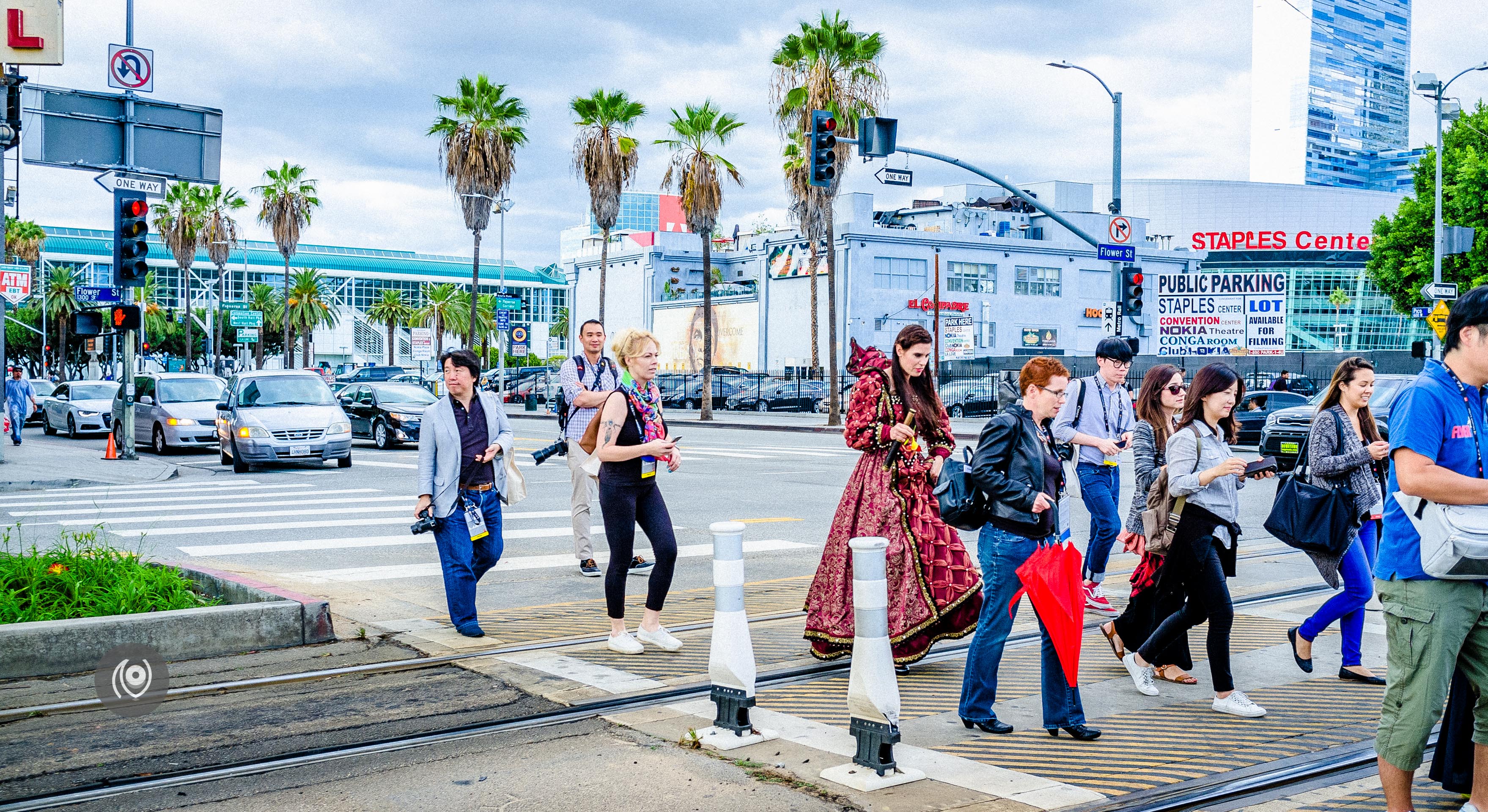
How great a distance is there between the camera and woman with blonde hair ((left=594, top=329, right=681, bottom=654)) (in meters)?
6.94

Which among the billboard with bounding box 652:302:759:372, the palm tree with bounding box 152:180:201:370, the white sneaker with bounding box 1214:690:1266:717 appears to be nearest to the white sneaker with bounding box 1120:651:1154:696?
the white sneaker with bounding box 1214:690:1266:717

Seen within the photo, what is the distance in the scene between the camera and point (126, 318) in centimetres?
2230

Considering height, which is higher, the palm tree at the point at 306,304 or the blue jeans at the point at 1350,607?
the palm tree at the point at 306,304

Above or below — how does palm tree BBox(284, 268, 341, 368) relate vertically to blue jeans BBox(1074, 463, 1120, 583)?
above

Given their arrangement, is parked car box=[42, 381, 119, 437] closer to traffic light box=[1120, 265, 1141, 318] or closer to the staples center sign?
traffic light box=[1120, 265, 1141, 318]

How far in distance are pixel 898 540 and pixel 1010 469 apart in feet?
3.92

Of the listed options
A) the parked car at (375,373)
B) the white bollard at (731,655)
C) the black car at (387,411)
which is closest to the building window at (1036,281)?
the parked car at (375,373)

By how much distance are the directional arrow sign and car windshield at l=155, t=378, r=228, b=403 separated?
13.4 meters

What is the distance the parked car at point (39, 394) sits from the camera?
127ft

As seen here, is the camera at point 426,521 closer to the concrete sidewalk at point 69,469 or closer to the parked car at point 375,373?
the concrete sidewalk at point 69,469

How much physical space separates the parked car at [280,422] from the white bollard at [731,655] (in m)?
16.7

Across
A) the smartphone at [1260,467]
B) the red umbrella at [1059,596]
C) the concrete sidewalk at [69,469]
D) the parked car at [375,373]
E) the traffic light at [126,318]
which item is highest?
the traffic light at [126,318]

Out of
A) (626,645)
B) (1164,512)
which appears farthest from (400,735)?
(1164,512)

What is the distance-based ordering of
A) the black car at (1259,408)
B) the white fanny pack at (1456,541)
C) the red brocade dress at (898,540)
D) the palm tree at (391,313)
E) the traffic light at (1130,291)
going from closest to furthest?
1. the white fanny pack at (1456,541)
2. the red brocade dress at (898,540)
3. the traffic light at (1130,291)
4. the black car at (1259,408)
5. the palm tree at (391,313)
